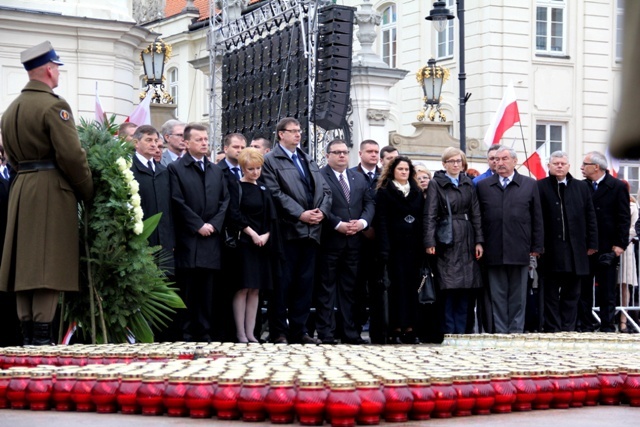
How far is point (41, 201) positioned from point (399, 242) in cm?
496

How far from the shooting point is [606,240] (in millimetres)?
14570

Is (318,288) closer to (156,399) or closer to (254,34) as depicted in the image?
(156,399)

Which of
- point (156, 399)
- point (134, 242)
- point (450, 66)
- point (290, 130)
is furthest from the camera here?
point (450, 66)

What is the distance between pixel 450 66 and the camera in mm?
40250

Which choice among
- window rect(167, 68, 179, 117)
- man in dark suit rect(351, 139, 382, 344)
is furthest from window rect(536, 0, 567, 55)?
man in dark suit rect(351, 139, 382, 344)

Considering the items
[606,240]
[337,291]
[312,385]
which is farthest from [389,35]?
[312,385]

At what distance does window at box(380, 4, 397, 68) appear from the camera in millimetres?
43438

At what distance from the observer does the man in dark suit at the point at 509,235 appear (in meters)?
13.0

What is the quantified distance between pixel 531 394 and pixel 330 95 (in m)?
12.6

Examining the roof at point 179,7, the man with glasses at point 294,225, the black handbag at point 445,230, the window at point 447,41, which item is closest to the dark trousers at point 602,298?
the black handbag at point 445,230

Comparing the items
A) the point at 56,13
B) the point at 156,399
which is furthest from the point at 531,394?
the point at 56,13

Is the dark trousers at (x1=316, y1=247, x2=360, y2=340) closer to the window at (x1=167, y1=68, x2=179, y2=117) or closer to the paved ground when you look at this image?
the paved ground

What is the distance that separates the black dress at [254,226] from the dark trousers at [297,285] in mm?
399

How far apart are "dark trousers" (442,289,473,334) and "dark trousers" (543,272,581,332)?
1423 millimetres
